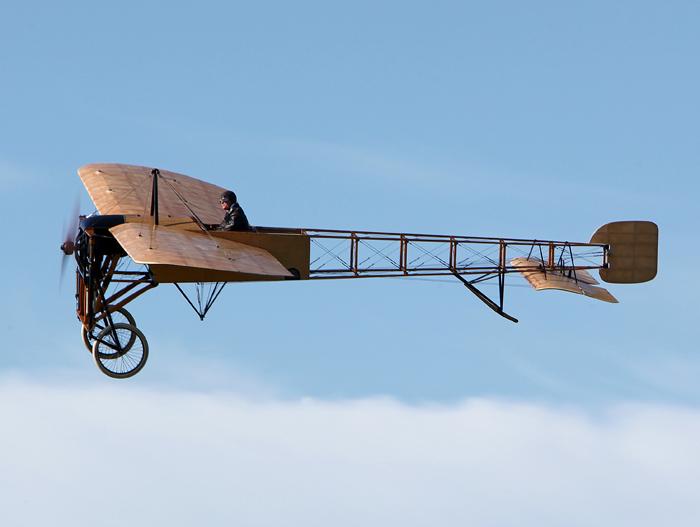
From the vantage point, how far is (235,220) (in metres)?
32.6

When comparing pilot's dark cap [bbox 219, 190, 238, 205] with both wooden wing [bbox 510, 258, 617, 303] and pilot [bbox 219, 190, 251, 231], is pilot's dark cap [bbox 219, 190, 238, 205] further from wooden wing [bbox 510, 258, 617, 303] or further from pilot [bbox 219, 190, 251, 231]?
wooden wing [bbox 510, 258, 617, 303]

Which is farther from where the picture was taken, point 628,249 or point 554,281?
point 628,249

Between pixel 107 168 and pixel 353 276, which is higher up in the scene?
pixel 107 168

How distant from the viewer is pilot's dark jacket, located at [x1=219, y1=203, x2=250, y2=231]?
3256cm

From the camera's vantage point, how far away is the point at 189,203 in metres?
34.5

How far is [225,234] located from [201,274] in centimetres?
121

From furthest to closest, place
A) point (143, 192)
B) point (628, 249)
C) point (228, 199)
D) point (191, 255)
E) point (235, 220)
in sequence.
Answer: point (628, 249), point (143, 192), point (228, 199), point (235, 220), point (191, 255)

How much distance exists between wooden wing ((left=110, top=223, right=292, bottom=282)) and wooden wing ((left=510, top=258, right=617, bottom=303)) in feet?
23.7

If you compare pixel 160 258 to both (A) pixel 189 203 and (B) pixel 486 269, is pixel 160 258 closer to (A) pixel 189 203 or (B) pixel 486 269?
(A) pixel 189 203

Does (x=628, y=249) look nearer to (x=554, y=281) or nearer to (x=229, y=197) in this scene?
(x=554, y=281)

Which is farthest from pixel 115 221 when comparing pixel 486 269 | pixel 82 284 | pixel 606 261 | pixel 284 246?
pixel 606 261

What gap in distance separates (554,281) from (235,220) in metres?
8.37

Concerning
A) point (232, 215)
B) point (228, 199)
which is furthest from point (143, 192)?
point (232, 215)

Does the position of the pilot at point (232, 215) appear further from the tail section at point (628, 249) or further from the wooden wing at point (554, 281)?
the tail section at point (628, 249)
